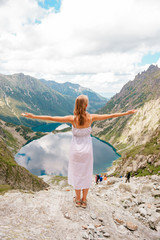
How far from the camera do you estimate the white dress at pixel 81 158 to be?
733cm

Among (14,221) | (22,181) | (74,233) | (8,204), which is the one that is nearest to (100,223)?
(74,233)

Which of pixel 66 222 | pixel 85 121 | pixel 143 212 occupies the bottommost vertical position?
pixel 143 212

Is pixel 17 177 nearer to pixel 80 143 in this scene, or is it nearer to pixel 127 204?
pixel 127 204

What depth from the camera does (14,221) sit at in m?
6.46

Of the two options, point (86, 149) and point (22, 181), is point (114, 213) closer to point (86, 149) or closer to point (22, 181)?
point (86, 149)

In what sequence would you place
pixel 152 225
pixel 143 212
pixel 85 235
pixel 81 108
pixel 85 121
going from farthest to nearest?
1. pixel 143 212
2. pixel 152 225
3. pixel 85 121
4. pixel 81 108
5. pixel 85 235

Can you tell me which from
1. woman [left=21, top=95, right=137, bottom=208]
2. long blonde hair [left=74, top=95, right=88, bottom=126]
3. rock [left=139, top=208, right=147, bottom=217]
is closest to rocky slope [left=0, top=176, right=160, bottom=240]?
rock [left=139, top=208, right=147, bottom=217]

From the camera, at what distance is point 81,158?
7.38 metres

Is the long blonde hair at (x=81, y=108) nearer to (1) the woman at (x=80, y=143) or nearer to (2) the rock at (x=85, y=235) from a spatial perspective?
(1) the woman at (x=80, y=143)

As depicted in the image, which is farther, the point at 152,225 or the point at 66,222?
the point at 152,225

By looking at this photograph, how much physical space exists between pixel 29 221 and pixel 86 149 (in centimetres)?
424

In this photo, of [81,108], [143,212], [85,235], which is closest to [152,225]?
[143,212]

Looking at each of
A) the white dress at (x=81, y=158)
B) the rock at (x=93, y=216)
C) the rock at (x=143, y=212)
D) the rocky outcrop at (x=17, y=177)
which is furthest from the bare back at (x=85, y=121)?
the rocky outcrop at (x=17, y=177)

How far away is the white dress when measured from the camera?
289 inches
